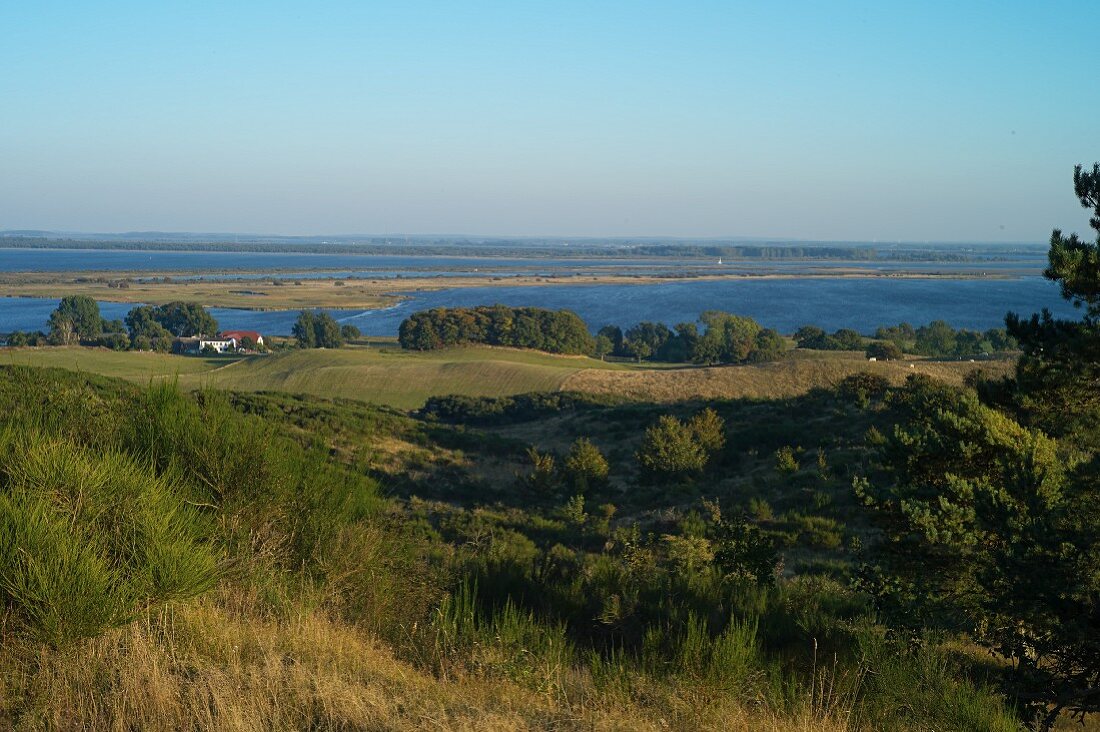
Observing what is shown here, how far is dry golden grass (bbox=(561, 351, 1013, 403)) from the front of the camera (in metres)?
48.2

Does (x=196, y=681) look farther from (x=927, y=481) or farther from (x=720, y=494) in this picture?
(x=720, y=494)

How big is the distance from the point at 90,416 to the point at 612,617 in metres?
4.62

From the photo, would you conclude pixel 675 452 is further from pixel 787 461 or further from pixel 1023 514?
pixel 1023 514

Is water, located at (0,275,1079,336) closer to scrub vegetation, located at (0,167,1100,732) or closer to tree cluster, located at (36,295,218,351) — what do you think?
tree cluster, located at (36,295,218,351)

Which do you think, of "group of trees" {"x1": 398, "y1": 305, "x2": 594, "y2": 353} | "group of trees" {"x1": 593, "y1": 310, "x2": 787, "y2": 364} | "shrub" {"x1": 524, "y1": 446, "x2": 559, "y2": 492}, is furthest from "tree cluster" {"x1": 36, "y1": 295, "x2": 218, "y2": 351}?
"shrub" {"x1": 524, "y1": 446, "x2": 559, "y2": 492}

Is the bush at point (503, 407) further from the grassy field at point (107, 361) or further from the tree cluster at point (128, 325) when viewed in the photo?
the tree cluster at point (128, 325)

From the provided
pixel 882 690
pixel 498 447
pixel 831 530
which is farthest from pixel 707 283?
pixel 882 690

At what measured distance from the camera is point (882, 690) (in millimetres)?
5418

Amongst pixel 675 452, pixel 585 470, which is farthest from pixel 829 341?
pixel 585 470

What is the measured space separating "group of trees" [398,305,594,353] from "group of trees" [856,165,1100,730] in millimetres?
72938

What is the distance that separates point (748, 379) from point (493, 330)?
37.0 meters

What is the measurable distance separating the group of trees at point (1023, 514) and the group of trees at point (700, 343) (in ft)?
211

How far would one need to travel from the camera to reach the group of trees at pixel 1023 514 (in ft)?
20.5

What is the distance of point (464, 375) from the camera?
197 feet
